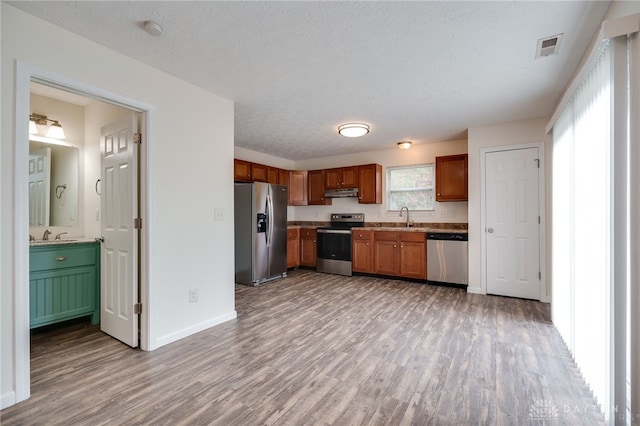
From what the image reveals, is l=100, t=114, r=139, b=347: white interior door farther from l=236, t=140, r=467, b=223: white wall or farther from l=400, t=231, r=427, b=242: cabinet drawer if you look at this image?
l=400, t=231, r=427, b=242: cabinet drawer

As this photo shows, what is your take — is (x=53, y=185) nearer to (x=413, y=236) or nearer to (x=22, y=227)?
(x=22, y=227)

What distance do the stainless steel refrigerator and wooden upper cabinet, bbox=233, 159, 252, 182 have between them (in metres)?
0.19

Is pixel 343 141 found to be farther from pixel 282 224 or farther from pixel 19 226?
pixel 19 226

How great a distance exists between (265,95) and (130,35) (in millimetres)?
1279

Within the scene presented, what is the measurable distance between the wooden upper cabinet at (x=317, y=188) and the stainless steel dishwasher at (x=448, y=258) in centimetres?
233

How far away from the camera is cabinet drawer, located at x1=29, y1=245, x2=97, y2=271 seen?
262 cm

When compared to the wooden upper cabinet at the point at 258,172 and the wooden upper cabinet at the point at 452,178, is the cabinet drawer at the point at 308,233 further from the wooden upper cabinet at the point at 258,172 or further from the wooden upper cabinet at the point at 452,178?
the wooden upper cabinet at the point at 452,178

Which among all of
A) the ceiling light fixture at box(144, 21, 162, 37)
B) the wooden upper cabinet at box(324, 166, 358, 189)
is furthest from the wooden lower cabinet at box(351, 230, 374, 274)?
the ceiling light fixture at box(144, 21, 162, 37)

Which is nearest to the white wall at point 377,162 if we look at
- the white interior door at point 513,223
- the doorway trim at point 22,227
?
the white interior door at point 513,223

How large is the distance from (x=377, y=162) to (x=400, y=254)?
1.92m

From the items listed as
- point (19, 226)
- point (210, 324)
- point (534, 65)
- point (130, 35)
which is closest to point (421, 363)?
point (210, 324)

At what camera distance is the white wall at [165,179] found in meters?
1.73

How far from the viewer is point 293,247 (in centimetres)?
593

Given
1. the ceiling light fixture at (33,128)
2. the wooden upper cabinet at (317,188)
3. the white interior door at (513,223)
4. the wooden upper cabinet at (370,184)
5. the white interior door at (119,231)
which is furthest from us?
the wooden upper cabinet at (317,188)
